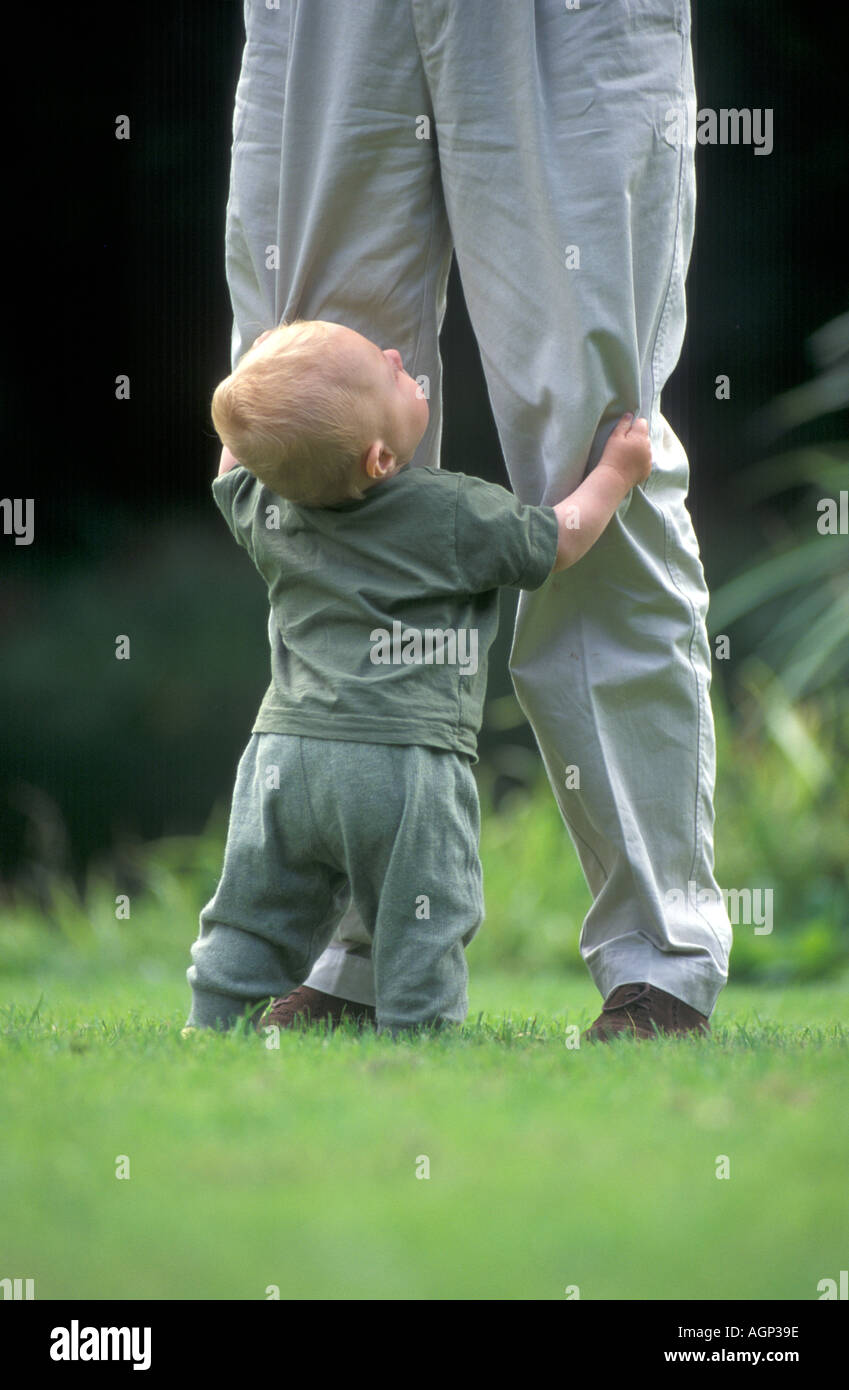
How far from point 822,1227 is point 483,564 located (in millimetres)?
863

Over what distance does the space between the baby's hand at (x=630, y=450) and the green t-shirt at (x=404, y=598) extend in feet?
0.35

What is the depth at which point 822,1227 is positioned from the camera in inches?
43.8

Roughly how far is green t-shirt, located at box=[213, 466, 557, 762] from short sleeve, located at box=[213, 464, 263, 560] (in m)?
0.09

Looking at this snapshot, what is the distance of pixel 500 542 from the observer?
1.74 meters

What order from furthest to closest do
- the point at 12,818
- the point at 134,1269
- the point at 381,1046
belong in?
the point at 12,818
the point at 381,1046
the point at 134,1269

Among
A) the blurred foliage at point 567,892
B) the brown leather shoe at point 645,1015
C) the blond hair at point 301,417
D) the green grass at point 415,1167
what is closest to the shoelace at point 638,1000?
the brown leather shoe at point 645,1015

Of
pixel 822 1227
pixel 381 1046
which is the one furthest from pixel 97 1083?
pixel 822 1227

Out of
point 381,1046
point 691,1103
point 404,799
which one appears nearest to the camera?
point 691,1103

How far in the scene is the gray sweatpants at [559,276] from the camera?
178 centimetres

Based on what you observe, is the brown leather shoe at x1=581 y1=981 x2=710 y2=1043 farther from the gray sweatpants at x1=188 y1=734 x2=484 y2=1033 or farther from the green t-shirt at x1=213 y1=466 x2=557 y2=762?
the green t-shirt at x1=213 y1=466 x2=557 y2=762

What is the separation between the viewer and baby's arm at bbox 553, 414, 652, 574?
1779 millimetres

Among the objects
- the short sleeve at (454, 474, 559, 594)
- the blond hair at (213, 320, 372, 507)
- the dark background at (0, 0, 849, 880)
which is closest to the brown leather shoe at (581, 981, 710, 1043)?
the short sleeve at (454, 474, 559, 594)

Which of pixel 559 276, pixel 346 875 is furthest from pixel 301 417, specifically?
pixel 346 875
